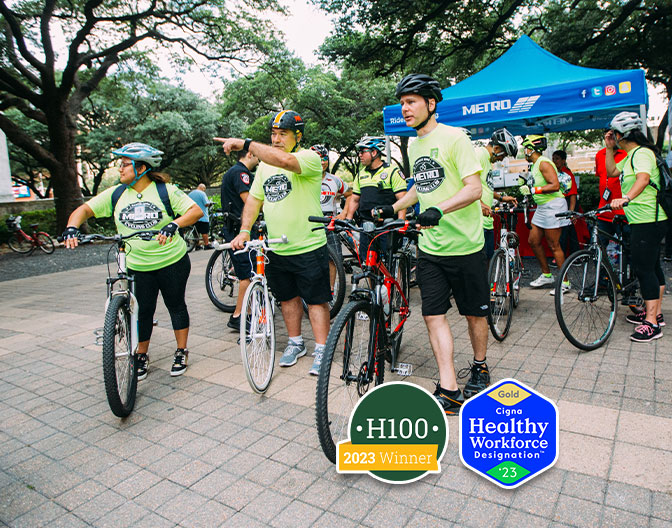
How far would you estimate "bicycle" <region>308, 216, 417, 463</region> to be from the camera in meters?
2.54

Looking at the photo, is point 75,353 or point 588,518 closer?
point 588,518

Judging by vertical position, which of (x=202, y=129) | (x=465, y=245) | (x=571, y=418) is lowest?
(x=571, y=418)

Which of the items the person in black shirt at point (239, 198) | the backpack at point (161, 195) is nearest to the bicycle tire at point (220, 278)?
the person in black shirt at point (239, 198)

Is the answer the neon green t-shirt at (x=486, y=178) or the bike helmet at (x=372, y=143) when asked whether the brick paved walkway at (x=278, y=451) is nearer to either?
the neon green t-shirt at (x=486, y=178)

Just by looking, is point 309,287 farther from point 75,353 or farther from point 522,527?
point 75,353

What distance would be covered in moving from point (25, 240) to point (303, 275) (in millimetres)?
14614

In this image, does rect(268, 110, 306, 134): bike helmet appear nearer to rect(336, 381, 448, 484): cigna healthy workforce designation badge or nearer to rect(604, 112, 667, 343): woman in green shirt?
rect(336, 381, 448, 484): cigna healthy workforce designation badge

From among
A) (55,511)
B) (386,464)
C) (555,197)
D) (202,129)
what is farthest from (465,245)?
(202,129)

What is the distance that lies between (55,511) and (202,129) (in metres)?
30.3

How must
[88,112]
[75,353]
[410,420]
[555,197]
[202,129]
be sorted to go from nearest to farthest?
[410,420], [75,353], [555,197], [88,112], [202,129]

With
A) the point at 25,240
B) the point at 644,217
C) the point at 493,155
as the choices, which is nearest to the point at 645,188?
the point at 644,217

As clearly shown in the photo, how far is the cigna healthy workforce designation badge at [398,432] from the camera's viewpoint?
93.4 inches

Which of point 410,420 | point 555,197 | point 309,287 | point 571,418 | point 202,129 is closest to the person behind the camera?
point 410,420

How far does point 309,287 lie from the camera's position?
12.8 ft
